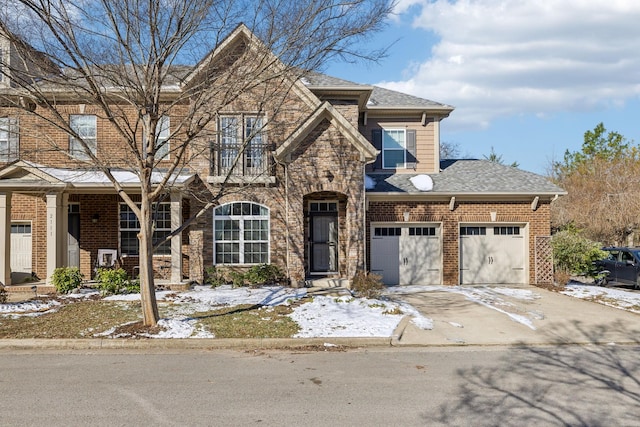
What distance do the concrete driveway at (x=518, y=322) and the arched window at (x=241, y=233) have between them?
4613 millimetres

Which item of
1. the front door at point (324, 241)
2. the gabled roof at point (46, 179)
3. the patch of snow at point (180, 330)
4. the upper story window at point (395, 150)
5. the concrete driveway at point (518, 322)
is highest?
the upper story window at point (395, 150)

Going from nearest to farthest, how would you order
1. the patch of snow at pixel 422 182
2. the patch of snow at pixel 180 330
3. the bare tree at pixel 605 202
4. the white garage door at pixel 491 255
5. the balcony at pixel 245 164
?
1. the patch of snow at pixel 180 330
2. the balcony at pixel 245 164
3. the patch of snow at pixel 422 182
4. the white garage door at pixel 491 255
5. the bare tree at pixel 605 202

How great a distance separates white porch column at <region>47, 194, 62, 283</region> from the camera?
47.6 feet

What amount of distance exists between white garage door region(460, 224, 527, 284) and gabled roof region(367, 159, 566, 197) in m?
1.35

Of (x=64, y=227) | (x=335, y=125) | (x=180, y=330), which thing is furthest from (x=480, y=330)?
(x=64, y=227)

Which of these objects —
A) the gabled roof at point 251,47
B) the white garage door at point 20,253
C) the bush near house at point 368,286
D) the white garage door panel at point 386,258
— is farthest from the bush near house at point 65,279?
the white garage door panel at point 386,258

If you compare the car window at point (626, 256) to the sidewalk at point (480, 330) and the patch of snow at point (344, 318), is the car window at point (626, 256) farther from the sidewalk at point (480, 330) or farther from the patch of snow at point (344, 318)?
the patch of snow at point (344, 318)

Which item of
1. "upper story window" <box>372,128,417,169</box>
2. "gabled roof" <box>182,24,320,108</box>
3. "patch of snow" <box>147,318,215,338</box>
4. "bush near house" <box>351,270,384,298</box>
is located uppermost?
"gabled roof" <box>182,24,320,108</box>

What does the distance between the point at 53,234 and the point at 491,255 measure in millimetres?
14042

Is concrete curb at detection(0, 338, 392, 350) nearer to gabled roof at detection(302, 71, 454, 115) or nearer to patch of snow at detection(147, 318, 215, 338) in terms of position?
patch of snow at detection(147, 318, 215, 338)

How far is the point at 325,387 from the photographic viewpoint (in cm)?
693

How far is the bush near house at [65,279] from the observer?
1416 cm

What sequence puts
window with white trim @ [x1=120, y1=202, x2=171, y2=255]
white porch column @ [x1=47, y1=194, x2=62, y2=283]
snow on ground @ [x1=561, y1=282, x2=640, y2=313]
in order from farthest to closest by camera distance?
window with white trim @ [x1=120, y1=202, x2=171, y2=255], white porch column @ [x1=47, y1=194, x2=62, y2=283], snow on ground @ [x1=561, y1=282, x2=640, y2=313]

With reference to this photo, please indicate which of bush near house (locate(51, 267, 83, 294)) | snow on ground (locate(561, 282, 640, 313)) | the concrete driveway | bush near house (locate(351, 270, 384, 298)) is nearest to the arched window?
bush near house (locate(351, 270, 384, 298))
